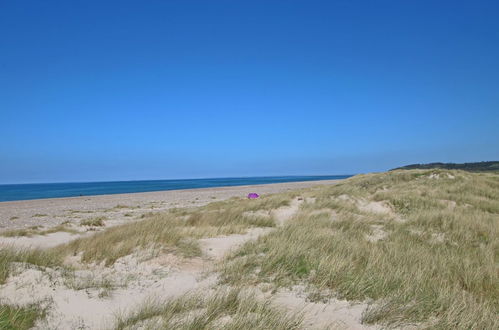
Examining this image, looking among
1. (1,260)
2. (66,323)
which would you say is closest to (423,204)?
(66,323)

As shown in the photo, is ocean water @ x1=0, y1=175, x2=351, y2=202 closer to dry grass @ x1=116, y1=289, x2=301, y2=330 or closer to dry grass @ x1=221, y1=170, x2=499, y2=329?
dry grass @ x1=221, y1=170, x2=499, y2=329

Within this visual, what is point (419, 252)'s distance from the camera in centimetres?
552

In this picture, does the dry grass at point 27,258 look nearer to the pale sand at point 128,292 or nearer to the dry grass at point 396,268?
the pale sand at point 128,292

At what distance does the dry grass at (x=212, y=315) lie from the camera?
9.14 ft

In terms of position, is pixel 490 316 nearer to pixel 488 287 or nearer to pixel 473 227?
pixel 488 287

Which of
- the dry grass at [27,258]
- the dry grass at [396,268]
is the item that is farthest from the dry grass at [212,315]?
the dry grass at [27,258]

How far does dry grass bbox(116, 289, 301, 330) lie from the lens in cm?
279

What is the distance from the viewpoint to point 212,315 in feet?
9.87

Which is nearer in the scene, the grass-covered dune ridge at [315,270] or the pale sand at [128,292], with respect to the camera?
the grass-covered dune ridge at [315,270]

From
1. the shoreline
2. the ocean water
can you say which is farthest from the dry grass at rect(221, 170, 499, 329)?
the ocean water

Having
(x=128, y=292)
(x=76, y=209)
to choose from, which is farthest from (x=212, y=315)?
(x=76, y=209)

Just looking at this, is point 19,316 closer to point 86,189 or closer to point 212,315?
point 212,315

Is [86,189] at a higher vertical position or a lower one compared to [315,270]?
lower

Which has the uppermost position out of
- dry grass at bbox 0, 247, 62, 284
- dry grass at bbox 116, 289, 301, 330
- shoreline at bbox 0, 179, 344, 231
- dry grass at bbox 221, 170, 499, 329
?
dry grass at bbox 0, 247, 62, 284
